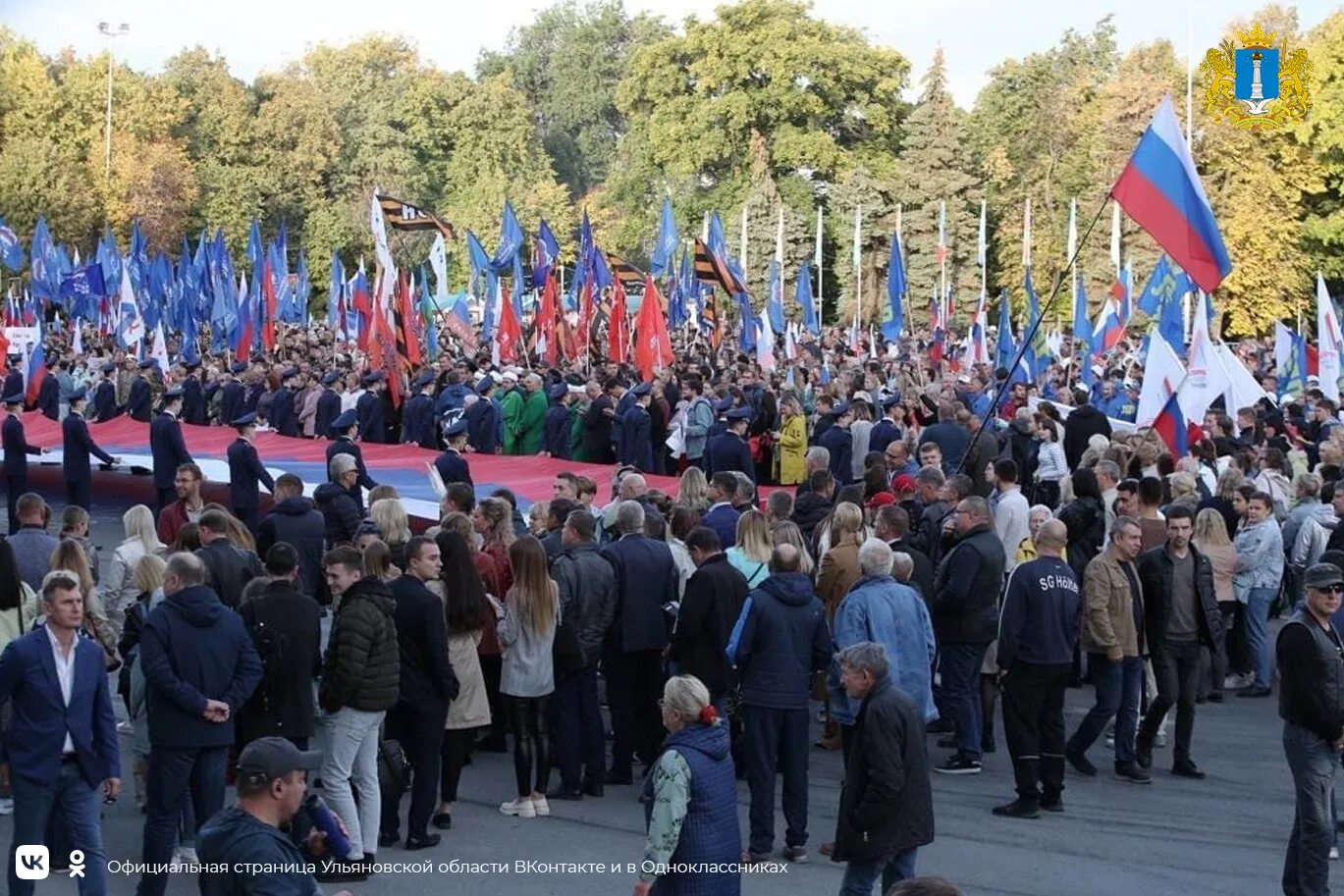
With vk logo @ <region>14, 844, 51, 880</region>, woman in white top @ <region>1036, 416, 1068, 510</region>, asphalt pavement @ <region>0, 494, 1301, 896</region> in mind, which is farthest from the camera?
woman in white top @ <region>1036, 416, 1068, 510</region>

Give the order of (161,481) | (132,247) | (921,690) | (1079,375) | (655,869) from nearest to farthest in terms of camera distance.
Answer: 1. (655,869)
2. (921,690)
3. (161,481)
4. (1079,375)
5. (132,247)

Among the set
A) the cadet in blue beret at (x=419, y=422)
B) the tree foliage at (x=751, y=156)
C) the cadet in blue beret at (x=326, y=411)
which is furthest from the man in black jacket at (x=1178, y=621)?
the tree foliage at (x=751, y=156)

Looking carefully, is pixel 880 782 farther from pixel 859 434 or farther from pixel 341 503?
pixel 859 434

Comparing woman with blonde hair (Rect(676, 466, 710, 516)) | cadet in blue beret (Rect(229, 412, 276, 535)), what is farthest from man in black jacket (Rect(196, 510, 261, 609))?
cadet in blue beret (Rect(229, 412, 276, 535))

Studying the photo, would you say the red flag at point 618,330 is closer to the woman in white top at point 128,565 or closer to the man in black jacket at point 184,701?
the woman in white top at point 128,565

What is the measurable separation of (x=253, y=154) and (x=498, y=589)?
64.4 m

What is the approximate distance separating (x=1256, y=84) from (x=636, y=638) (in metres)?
45.3

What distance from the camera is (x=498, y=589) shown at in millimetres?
10570

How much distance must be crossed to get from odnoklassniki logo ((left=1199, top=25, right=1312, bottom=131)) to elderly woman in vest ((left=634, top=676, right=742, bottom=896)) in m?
46.7

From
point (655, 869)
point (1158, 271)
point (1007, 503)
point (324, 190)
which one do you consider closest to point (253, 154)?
point (324, 190)

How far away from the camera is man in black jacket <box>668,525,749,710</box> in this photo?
9.98 m

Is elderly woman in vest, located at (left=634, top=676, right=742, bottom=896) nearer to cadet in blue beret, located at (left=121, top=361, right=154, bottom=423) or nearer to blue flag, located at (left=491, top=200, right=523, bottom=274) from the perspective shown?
cadet in blue beret, located at (left=121, top=361, right=154, bottom=423)

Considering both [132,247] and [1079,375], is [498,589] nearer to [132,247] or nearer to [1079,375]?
[1079,375]

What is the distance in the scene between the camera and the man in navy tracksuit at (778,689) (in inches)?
368
